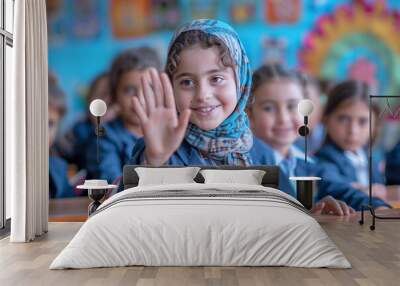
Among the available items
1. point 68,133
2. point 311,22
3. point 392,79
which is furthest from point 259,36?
point 68,133

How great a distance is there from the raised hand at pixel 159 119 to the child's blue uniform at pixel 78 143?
2.33ft

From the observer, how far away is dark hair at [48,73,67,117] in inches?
309

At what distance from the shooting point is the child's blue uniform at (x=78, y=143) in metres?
7.84

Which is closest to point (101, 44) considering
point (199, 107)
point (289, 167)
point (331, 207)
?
point (199, 107)

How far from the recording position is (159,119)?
785cm

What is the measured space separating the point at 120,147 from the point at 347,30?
3498 mm

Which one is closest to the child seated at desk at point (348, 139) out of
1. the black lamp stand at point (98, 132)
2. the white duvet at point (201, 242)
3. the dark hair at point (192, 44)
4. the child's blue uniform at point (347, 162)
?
the child's blue uniform at point (347, 162)

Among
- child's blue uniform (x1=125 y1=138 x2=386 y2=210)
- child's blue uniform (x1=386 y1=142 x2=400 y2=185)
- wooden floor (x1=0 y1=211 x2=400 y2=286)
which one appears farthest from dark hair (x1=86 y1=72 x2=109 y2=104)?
child's blue uniform (x1=386 y1=142 x2=400 y2=185)

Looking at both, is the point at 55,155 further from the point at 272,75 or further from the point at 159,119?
the point at 272,75

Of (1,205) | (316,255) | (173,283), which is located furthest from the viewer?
(1,205)

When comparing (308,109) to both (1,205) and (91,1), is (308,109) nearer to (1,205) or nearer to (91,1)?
(91,1)

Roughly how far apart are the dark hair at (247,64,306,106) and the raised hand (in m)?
1.04

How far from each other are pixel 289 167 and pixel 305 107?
0.88 m

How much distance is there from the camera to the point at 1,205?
684 cm
